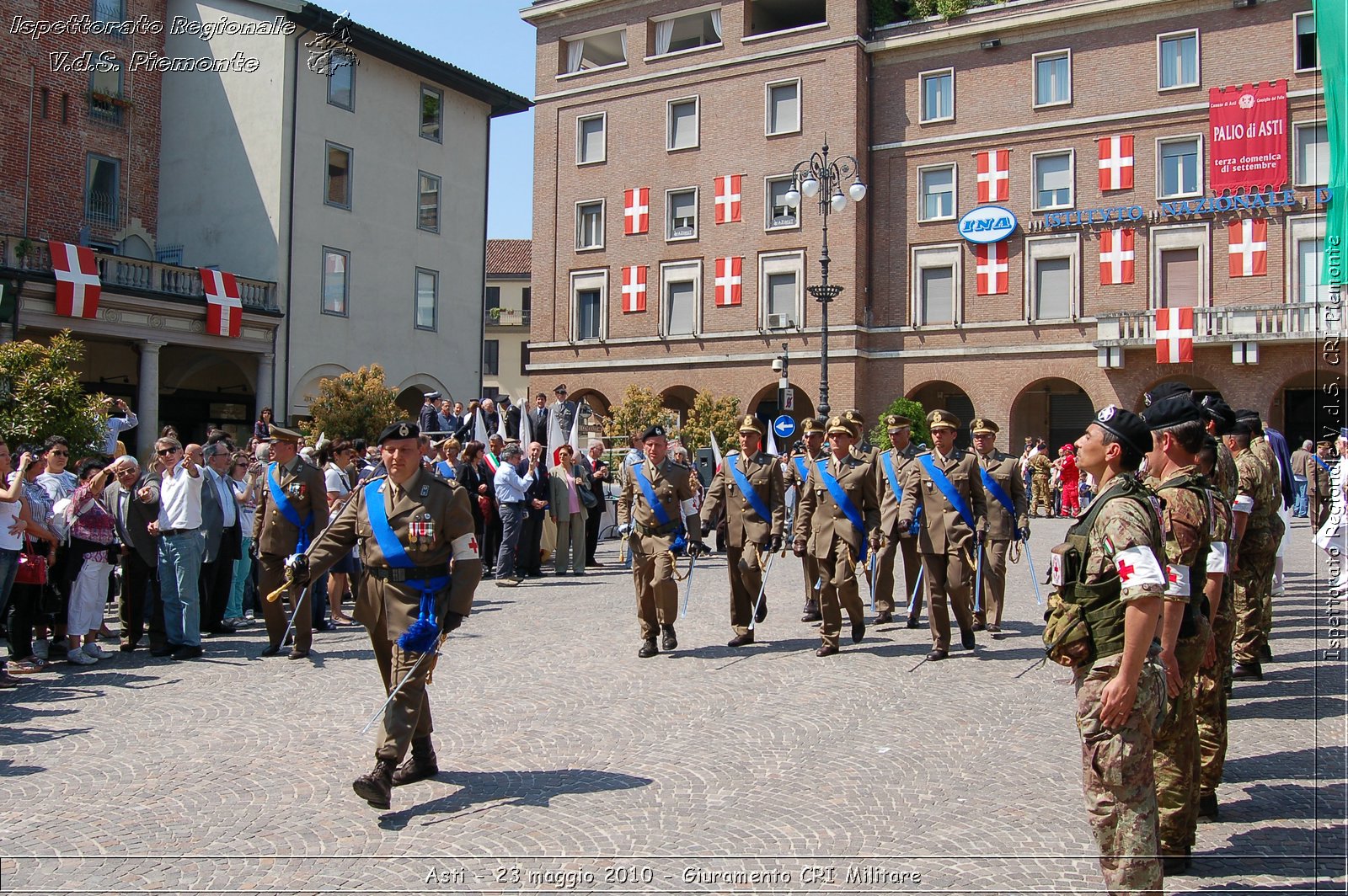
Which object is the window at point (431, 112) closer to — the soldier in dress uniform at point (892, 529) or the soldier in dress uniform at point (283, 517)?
the soldier in dress uniform at point (283, 517)

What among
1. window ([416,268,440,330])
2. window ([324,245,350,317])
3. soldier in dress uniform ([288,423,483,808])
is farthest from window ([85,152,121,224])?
soldier in dress uniform ([288,423,483,808])

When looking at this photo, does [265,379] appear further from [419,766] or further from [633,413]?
[419,766]

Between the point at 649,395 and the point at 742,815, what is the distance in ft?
101

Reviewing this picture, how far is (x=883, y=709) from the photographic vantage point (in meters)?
8.09

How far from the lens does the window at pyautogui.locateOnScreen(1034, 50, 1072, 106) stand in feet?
128

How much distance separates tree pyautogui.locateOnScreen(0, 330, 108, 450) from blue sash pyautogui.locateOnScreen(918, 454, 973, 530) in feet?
31.8

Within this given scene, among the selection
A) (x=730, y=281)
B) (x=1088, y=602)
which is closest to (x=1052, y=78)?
(x=730, y=281)

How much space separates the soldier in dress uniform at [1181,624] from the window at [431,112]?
37942 mm

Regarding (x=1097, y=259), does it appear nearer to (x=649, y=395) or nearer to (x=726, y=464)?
(x=649, y=395)

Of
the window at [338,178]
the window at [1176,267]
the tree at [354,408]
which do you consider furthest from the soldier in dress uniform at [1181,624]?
the window at [1176,267]

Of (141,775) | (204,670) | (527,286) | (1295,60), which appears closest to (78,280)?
(204,670)

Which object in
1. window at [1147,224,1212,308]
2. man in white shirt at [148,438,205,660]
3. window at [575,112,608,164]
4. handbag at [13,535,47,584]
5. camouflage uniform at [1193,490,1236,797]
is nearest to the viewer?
camouflage uniform at [1193,490,1236,797]

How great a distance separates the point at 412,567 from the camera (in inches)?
253

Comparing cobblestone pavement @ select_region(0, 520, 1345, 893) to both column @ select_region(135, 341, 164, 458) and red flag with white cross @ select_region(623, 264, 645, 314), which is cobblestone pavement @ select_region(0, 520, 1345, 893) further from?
red flag with white cross @ select_region(623, 264, 645, 314)
